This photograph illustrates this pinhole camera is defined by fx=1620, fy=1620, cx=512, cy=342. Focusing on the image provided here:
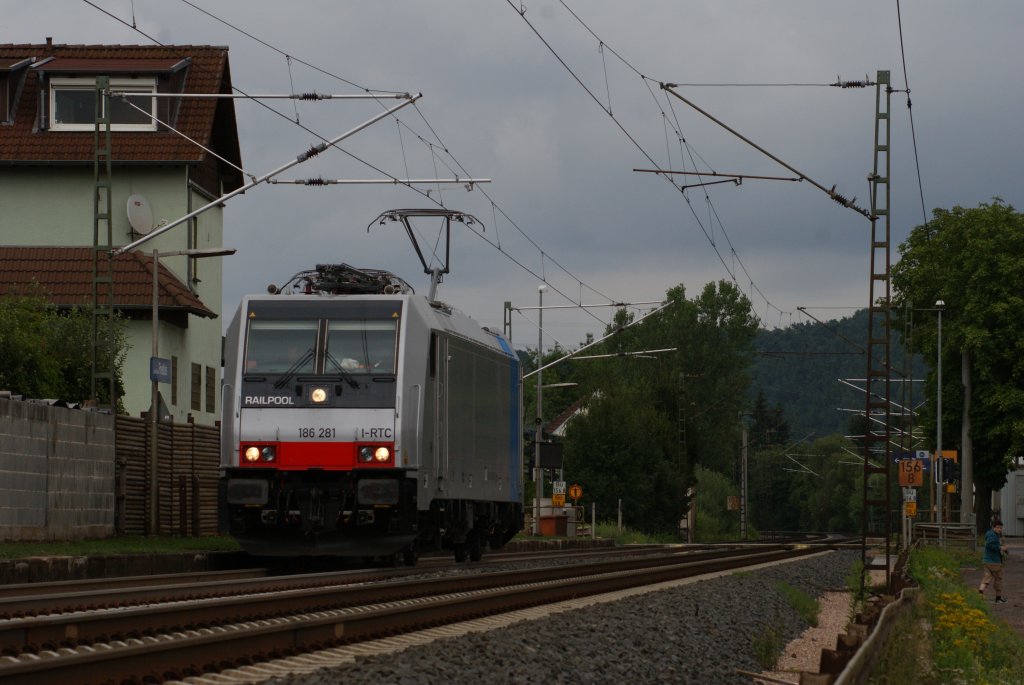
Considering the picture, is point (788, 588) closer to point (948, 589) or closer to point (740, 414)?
point (948, 589)

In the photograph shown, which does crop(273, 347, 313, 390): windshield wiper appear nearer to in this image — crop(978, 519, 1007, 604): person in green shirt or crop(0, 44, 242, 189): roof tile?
crop(978, 519, 1007, 604): person in green shirt

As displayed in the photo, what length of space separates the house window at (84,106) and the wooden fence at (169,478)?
14.0 metres

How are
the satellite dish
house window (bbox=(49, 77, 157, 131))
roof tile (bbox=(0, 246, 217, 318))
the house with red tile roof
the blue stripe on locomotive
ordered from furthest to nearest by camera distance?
house window (bbox=(49, 77, 157, 131)) < the house with red tile roof < the satellite dish < roof tile (bbox=(0, 246, 217, 318)) < the blue stripe on locomotive

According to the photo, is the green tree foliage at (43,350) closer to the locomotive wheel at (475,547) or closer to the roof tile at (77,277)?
the roof tile at (77,277)

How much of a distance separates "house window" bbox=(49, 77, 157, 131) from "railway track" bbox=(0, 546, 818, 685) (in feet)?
87.2

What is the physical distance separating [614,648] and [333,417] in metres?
9.23

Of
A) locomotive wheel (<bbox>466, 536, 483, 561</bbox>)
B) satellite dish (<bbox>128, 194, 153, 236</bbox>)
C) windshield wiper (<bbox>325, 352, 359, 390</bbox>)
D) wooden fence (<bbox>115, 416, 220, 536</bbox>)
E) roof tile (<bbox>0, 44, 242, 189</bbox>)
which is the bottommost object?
locomotive wheel (<bbox>466, 536, 483, 561</bbox>)

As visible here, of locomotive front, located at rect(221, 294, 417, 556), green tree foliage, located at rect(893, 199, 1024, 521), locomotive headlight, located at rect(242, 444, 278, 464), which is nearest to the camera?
locomotive front, located at rect(221, 294, 417, 556)

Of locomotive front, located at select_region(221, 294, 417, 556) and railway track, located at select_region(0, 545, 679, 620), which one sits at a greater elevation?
locomotive front, located at select_region(221, 294, 417, 556)

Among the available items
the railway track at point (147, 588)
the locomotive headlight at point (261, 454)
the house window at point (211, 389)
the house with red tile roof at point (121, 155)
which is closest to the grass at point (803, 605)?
the railway track at point (147, 588)

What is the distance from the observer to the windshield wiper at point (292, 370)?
22.2 metres

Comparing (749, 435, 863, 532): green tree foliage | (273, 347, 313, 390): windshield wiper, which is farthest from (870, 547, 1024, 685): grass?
(749, 435, 863, 532): green tree foliage

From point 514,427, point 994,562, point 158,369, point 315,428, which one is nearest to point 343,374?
point 315,428

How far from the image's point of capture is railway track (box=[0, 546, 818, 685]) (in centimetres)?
969
